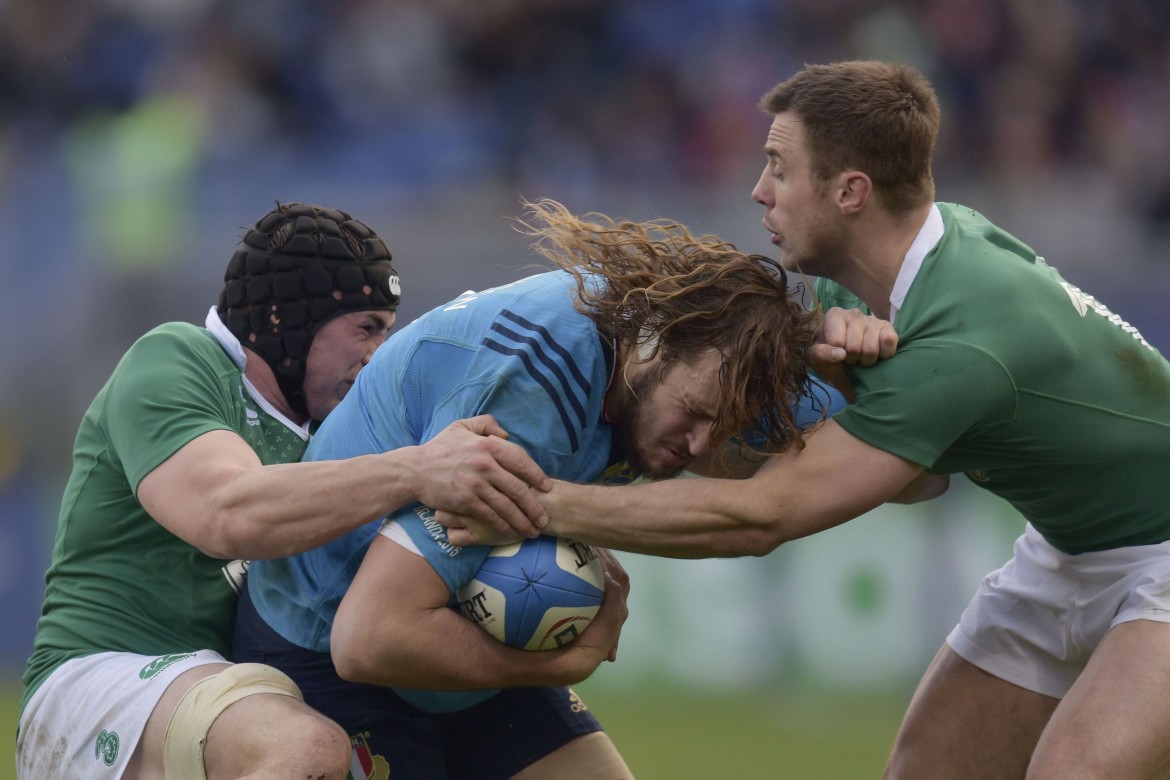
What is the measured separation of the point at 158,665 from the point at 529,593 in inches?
44.4

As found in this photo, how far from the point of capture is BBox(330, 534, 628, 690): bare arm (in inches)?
166

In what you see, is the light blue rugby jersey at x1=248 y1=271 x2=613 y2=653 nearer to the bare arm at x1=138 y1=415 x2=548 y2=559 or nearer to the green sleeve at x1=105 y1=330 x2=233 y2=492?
the bare arm at x1=138 y1=415 x2=548 y2=559

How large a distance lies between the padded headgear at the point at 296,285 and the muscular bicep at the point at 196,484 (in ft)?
1.87

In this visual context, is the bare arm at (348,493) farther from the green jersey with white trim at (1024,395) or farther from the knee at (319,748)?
the green jersey with white trim at (1024,395)

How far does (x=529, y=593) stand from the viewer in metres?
4.37

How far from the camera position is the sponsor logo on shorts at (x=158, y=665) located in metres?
4.51

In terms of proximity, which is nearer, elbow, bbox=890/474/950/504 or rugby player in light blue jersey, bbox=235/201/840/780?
rugby player in light blue jersey, bbox=235/201/840/780

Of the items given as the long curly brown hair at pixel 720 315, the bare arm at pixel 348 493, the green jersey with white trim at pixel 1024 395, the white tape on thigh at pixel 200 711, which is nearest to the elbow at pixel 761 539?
the long curly brown hair at pixel 720 315

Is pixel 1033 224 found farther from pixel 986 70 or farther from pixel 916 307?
pixel 916 307

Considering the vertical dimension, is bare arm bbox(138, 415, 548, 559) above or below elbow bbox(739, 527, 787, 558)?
above

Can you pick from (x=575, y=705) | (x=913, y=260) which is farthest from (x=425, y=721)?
(x=913, y=260)

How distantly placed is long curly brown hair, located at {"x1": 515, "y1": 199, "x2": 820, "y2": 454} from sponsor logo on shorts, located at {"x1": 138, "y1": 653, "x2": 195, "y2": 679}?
61.9 inches

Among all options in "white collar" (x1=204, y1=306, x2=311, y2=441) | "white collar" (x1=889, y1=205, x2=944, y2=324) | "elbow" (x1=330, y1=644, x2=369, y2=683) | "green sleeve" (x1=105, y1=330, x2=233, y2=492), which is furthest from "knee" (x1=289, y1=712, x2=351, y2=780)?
"white collar" (x1=889, y1=205, x2=944, y2=324)

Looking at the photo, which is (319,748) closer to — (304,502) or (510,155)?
(304,502)
